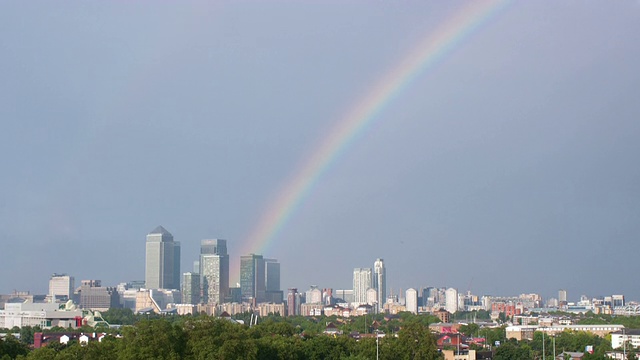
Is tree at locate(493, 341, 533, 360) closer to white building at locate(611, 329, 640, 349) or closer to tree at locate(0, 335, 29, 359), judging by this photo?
white building at locate(611, 329, 640, 349)

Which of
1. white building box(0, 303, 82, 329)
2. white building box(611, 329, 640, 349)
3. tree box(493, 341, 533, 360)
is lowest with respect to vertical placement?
white building box(611, 329, 640, 349)

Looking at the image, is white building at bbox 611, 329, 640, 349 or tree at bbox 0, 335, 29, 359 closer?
tree at bbox 0, 335, 29, 359

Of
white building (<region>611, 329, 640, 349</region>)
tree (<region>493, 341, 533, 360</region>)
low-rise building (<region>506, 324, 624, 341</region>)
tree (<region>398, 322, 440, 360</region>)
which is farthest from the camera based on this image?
low-rise building (<region>506, 324, 624, 341</region>)

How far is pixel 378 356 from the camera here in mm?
49906

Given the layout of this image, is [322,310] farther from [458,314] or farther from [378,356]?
[378,356]

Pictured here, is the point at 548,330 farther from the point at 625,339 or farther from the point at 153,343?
the point at 153,343

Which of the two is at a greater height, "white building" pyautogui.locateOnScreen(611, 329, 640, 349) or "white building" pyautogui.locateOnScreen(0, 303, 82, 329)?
"white building" pyautogui.locateOnScreen(0, 303, 82, 329)

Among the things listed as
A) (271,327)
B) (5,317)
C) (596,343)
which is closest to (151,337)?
(271,327)

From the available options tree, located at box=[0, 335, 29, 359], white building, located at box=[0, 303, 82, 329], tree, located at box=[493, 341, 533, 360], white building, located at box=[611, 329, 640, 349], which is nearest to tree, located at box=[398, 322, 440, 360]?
tree, located at box=[493, 341, 533, 360]

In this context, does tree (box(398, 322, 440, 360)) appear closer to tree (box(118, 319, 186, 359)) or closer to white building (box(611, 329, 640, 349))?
tree (box(118, 319, 186, 359))

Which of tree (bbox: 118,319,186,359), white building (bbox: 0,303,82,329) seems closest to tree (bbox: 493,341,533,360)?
tree (bbox: 118,319,186,359)

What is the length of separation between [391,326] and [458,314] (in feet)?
207

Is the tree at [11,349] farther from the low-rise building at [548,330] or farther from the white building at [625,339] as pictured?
the low-rise building at [548,330]

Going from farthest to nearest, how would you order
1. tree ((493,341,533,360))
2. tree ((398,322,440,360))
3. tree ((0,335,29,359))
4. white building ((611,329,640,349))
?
white building ((611,329,640,349))
tree ((493,341,533,360))
tree ((398,322,440,360))
tree ((0,335,29,359))
